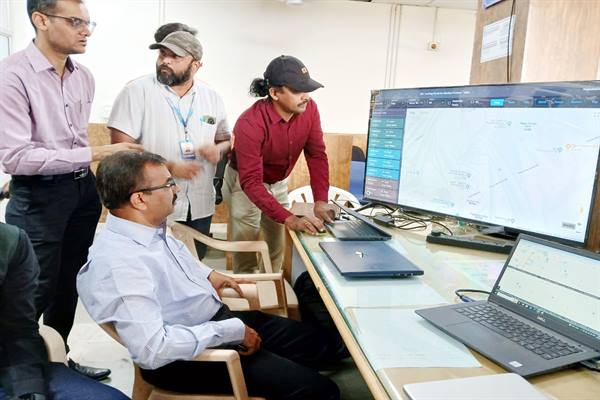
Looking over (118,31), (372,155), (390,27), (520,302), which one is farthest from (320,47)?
(520,302)

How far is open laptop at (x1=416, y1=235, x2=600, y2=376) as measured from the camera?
0.86 m

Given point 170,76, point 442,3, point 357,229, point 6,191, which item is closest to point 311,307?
point 357,229

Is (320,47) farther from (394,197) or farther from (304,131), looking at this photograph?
(394,197)

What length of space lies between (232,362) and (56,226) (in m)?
1.01

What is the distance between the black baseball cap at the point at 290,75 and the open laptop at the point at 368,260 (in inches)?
31.3

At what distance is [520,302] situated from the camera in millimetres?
1029

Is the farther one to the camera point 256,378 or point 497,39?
point 497,39

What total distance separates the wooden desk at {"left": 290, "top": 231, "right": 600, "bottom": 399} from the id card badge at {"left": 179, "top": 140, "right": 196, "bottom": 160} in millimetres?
706

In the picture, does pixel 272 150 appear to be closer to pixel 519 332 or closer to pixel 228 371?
pixel 228 371

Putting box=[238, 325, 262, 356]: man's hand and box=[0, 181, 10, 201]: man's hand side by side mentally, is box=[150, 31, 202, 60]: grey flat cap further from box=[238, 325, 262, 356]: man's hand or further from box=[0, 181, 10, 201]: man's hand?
box=[238, 325, 262, 356]: man's hand

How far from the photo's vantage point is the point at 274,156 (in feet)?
7.23

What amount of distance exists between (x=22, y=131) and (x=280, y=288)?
1.15m


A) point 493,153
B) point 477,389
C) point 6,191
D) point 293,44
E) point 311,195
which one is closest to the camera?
point 477,389

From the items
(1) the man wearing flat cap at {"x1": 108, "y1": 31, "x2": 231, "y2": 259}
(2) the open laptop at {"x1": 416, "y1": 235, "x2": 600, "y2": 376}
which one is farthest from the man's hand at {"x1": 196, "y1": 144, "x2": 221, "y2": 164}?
(2) the open laptop at {"x1": 416, "y1": 235, "x2": 600, "y2": 376}
